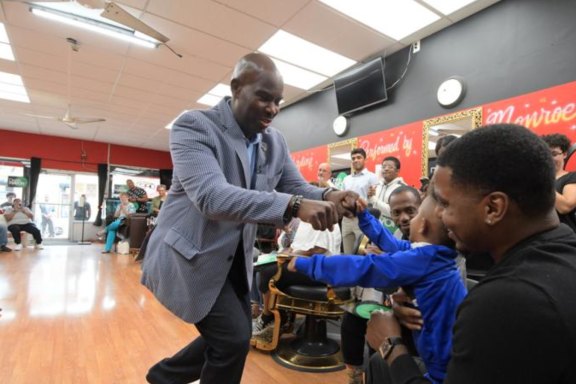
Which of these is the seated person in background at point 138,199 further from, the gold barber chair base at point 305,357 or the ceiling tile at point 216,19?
the gold barber chair base at point 305,357

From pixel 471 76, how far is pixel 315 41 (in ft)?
6.45

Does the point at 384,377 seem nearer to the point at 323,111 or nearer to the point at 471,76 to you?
the point at 471,76

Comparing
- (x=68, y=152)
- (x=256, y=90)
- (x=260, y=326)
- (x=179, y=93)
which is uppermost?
(x=179, y=93)

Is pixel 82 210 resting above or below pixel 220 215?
below

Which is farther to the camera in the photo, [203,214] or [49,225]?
[49,225]

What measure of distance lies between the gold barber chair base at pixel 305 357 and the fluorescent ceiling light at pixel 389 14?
3430mm

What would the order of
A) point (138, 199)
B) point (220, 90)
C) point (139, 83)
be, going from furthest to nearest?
1. point (138, 199)
2. point (220, 90)
3. point (139, 83)

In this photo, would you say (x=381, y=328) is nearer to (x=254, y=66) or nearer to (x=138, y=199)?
(x=254, y=66)

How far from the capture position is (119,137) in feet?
34.3

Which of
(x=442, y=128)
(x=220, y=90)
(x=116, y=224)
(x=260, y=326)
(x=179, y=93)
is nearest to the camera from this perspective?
(x=260, y=326)

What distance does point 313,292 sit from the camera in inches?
88.6

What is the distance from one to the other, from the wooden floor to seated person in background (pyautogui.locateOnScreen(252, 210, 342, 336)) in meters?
0.25

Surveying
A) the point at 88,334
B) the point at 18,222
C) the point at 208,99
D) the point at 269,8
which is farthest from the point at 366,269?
the point at 18,222

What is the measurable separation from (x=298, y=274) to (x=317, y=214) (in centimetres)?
156
